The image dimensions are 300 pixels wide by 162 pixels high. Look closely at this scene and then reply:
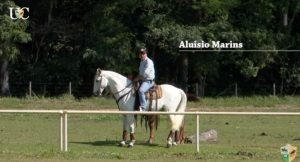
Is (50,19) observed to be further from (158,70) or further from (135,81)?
(135,81)

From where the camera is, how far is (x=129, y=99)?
20078 mm

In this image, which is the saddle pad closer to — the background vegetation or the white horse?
the white horse

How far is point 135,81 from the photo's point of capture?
20047 mm

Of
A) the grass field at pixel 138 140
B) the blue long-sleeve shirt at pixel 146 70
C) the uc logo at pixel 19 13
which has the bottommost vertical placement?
the grass field at pixel 138 140

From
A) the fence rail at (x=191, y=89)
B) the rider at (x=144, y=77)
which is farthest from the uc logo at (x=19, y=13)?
the rider at (x=144, y=77)

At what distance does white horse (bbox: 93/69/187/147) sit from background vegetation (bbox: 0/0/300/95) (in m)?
23.1

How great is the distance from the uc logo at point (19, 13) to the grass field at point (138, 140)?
12474mm

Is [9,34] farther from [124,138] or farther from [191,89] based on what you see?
[124,138]

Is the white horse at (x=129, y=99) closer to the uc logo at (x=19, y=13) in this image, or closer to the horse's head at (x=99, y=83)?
the horse's head at (x=99, y=83)

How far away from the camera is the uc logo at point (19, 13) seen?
4271 centimetres

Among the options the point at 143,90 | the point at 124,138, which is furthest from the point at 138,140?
the point at 143,90

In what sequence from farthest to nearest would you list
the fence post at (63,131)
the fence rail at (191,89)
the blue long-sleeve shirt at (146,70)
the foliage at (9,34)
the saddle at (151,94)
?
the fence rail at (191,89) < the foliage at (9,34) < the saddle at (151,94) < the blue long-sleeve shirt at (146,70) < the fence post at (63,131)

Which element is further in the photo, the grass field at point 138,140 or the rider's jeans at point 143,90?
the rider's jeans at point 143,90

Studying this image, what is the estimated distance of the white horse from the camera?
19.6 meters
